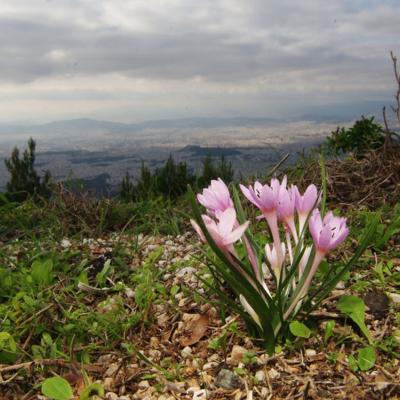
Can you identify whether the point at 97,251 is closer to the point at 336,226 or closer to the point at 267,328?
the point at 267,328

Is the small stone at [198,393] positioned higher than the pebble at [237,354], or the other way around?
the pebble at [237,354]

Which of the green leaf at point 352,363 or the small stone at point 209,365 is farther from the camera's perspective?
the small stone at point 209,365

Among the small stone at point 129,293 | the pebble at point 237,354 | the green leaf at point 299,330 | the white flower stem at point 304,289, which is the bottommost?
the pebble at point 237,354

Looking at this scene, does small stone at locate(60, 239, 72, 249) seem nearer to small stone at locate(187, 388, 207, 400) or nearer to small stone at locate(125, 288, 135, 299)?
small stone at locate(125, 288, 135, 299)

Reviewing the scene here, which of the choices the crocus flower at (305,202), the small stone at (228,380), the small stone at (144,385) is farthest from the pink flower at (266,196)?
the small stone at (144,385)

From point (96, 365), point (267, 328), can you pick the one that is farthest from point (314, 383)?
point (96, 365)

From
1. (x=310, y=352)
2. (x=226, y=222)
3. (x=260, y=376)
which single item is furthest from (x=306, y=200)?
(x=260, y=376)

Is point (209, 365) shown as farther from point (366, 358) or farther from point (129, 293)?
point (129, 293)

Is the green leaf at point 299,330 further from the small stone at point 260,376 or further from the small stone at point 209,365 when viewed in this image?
the small stone at point 209,365
